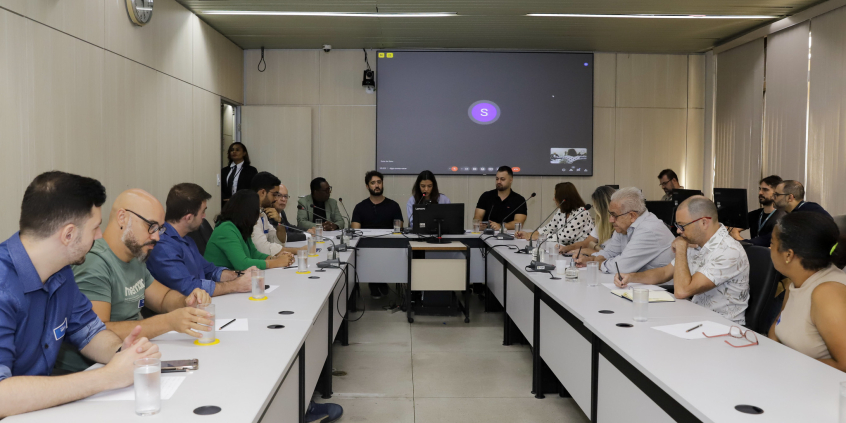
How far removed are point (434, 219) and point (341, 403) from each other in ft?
7.89

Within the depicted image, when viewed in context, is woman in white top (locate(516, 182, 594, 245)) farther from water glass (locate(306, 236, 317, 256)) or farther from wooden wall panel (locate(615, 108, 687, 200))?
wooden wall panel (locate(615, 108, 687, 200))

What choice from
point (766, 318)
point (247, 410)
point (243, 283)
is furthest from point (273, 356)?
point (766, 318)

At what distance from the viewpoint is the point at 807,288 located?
2055 millimetres

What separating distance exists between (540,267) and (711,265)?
112cm

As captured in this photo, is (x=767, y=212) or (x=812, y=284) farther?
(x=767, y=212)

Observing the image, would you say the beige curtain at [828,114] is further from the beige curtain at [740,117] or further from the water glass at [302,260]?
the water glass at [302,260]

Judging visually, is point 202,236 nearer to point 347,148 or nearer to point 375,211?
point 375,211

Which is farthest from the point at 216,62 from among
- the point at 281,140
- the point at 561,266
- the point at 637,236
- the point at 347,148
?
the point at 637,236

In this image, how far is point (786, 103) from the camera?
6047mm

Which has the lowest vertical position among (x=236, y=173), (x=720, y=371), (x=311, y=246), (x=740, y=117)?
(x=720, y=371)

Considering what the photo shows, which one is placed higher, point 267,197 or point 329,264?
point 267,197

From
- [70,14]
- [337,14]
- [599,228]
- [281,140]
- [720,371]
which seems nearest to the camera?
[720,371]

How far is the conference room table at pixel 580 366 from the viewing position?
58.1 inches

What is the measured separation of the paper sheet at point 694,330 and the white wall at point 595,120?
5.51 m
